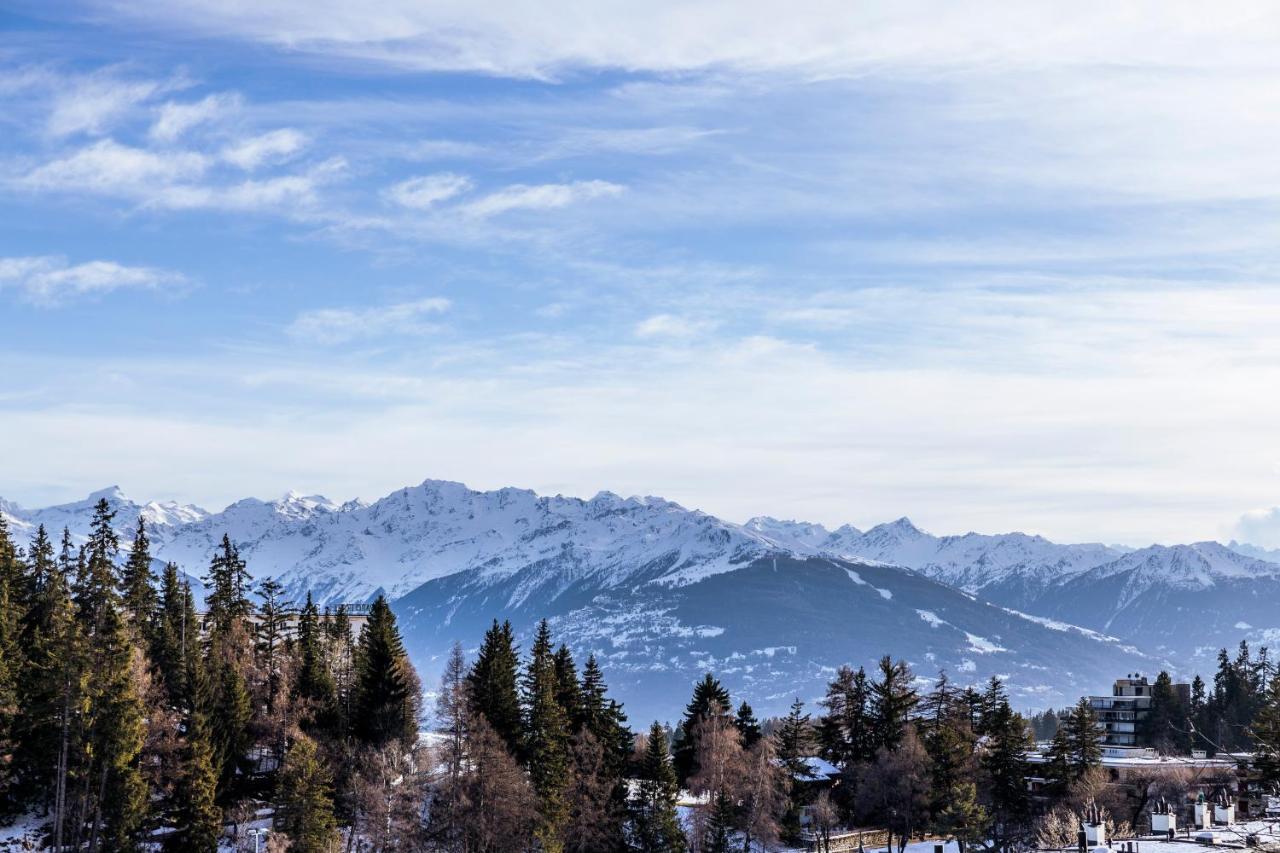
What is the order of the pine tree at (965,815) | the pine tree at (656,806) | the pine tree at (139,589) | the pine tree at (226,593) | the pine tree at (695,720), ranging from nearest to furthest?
the pine tree at (656,806) < the pine tree at (965,815) < the pine tree at (139,589) < the pine tree at (226,593) < the pine tree at (695,720)

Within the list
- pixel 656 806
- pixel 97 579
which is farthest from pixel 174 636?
pixel 656 806

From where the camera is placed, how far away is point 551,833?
112500 mm

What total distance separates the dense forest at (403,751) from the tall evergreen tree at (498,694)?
23 centimetres

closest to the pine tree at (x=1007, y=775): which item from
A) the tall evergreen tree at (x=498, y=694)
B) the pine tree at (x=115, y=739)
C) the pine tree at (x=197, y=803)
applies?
the tall evergreen tree at (x=498, y=694)

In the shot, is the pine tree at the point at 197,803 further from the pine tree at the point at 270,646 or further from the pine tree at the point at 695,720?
→ the pine tree at the point at 695,720

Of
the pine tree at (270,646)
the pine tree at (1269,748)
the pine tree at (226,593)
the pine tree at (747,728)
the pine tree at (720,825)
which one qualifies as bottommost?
the pine tree at (720,825)

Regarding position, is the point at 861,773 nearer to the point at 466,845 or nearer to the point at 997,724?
the point at 997,724

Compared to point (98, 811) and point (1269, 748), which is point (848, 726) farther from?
point (98, 811)

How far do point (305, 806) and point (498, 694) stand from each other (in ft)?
84.3

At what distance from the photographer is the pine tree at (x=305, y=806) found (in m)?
101

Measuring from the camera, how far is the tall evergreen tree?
4808 inches

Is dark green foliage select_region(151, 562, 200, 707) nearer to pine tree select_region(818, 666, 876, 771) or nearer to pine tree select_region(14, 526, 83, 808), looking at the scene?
pine tree select_region(14, 526, 83, 808)

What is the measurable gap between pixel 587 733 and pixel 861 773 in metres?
25.9

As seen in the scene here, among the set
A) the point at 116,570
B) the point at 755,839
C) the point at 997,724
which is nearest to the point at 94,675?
the point at 116,570
